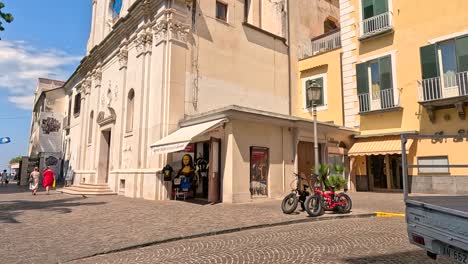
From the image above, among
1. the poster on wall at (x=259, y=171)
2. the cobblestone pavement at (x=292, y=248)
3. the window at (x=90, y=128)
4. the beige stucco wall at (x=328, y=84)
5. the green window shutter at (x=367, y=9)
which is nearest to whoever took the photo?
the cobblestone pavement at (x=292, y=248)

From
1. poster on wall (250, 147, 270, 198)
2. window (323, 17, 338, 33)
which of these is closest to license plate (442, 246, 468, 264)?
poster on wall (250, 147, 270, 198)

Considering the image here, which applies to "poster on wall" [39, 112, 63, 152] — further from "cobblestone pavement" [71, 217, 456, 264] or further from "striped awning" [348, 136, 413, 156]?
"cobblestone pavement" [71, 217, 456, 264]

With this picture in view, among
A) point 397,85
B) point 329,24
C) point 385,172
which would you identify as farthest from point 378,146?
point 329,24

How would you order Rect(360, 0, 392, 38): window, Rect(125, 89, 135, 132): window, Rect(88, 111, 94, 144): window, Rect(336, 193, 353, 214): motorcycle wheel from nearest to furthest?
1. Rect(336, 193, 353, 214): motorcycle wheel
2. Rect(360, 0, 392, 38): window
3. Rect(125, 89, 135, 132): window
4. Rect(88, 111, 94, 144): window

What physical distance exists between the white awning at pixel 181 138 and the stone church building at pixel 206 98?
3.1 inches

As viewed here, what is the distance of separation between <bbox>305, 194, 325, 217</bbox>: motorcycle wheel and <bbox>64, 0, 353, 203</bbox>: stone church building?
390cm

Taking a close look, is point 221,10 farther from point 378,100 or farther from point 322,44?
point 378,100

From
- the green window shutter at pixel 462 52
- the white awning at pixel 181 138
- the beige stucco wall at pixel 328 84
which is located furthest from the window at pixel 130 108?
the green window shutter at pixel 462 52

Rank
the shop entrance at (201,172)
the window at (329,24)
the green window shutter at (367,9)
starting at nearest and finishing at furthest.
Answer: the shop entrance at (201,172) < the green window shutter at (367,9) < the window at (329,24)

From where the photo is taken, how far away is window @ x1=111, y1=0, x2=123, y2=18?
77.9 feet

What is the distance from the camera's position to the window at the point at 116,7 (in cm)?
2375

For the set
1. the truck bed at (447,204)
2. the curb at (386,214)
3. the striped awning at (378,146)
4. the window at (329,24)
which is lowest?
→ the curb at (386,214)

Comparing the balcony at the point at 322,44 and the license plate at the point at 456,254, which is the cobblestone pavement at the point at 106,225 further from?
the balcony at the point at 322,44

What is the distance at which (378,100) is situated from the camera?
1709cm
